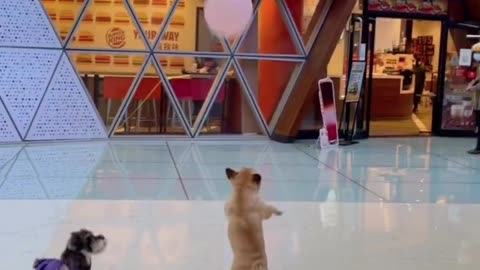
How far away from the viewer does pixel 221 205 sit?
20.1 ft

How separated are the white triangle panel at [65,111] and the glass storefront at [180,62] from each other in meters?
0.29

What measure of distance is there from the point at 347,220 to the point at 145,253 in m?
2.00

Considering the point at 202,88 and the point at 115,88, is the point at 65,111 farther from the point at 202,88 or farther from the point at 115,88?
the point at 202,88

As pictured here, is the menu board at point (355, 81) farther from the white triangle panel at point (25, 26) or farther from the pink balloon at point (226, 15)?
the white triangle panel at point (25, 26)

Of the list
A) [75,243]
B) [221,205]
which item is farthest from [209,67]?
[75,243]

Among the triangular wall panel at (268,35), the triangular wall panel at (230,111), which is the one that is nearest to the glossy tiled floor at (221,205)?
the triangular wall panel at (230,111)

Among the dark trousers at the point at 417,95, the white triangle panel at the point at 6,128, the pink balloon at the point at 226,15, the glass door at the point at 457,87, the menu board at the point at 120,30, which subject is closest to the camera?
the pink balloon at the point at 226,15

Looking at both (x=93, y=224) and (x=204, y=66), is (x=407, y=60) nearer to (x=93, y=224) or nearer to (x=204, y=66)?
(x=204, y=66)

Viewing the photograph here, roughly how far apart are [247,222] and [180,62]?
8.27m

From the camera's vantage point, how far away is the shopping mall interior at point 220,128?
220 inches

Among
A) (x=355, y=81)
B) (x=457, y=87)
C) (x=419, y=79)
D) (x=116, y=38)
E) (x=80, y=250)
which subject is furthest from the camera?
(x=419, y=79)

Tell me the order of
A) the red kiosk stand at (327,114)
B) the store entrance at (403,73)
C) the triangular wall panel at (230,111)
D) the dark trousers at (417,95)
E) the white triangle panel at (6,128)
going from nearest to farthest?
the white triangle panel at (6,128) → the red kiosk stand at (327,114) → the triangular wall panel at (230,111) → the store entrance at (403,73) → the dark trousers at (417,95)

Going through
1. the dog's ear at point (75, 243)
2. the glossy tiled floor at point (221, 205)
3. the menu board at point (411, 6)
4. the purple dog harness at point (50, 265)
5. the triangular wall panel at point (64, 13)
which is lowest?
the glossy tiled floor at point (221, 205)

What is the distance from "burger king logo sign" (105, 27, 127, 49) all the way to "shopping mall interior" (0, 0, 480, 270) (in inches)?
1.9
